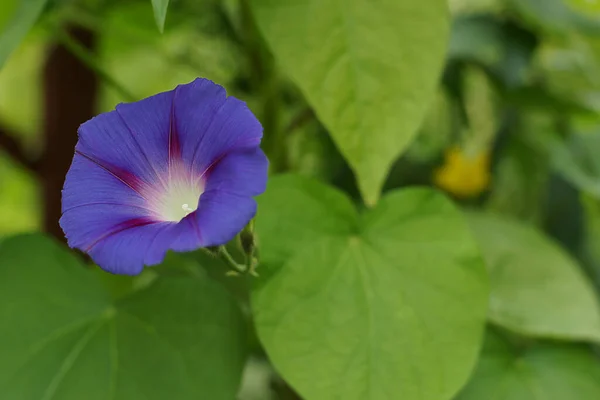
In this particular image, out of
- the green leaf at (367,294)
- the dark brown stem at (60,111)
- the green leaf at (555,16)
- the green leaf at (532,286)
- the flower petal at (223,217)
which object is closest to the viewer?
the flower petal at (223,217)

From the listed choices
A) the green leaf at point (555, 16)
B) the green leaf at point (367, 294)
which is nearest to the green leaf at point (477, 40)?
the green leaf at point (555, 16)

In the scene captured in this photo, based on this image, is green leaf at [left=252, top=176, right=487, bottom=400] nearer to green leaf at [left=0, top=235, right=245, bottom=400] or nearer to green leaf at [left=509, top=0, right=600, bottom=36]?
green leaf at [left=0, top=235, right=245, bottom=400]

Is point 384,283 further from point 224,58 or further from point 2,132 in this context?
point 2,132

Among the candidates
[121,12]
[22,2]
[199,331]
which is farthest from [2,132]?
[199,331]

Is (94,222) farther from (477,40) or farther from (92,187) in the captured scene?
(477,40)

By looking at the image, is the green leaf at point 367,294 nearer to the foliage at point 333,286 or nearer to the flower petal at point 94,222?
the foliage at point 333,286

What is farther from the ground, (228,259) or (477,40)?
(228,259)

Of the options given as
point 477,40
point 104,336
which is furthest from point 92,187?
point 477,40
